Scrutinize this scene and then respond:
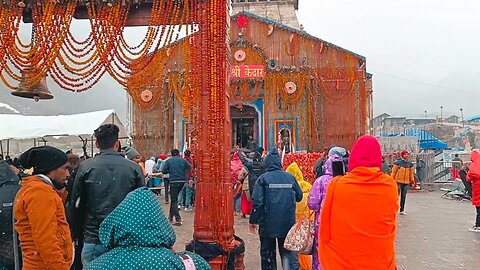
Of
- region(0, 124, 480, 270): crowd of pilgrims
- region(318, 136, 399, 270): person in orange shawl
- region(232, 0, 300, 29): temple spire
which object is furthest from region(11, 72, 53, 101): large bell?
region(232, 0, 300, 29): temple spire

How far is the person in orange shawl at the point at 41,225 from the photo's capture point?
10.4ft

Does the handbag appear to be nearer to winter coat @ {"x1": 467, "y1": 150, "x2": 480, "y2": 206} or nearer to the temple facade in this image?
winter coat @ {"x1": 467, "y1": 150, "x2": 480, "y2": 206}

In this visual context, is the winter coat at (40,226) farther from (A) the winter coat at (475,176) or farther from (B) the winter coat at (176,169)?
(A) the winter coat at (475,176)

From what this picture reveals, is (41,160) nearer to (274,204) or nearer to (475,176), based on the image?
(274,204)

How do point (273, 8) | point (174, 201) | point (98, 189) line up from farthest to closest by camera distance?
point (273, 8) → point (174, 201) → point (98, 189)

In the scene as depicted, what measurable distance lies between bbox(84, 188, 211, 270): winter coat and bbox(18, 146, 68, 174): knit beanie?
5.44 ft

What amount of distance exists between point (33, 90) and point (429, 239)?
740 centimetres

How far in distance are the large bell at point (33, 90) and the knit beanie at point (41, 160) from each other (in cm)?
A: 320

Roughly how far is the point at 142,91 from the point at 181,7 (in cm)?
1667

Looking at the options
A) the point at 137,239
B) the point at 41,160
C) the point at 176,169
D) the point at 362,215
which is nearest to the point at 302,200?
the point at 362,215

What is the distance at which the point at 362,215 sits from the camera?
3484 millimetres

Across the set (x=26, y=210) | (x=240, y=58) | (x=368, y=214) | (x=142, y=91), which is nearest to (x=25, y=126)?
(x=142, y=91)

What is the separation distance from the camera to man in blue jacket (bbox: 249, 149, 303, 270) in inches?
218

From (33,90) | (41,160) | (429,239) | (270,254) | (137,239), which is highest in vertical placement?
(33,90)
